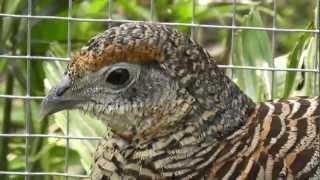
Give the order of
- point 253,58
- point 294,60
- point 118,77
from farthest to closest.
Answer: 1. point 253,58
2. point 294,60
3. point 118,77

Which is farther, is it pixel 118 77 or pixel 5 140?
pixel 5 140

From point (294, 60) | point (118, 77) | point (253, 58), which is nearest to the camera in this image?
point (118, 77)

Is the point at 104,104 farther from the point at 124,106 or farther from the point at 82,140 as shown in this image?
the point at 82,140

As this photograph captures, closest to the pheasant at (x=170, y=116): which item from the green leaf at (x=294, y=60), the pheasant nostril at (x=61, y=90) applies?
the pheasant nostril at (x=61, y=90)

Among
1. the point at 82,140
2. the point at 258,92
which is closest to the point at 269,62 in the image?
the point at 258,92

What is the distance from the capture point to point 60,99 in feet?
6.50

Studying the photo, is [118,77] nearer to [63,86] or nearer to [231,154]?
[63,86]

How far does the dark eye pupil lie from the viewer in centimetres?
194

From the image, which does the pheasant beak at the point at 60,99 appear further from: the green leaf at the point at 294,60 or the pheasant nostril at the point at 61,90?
the green leaf at the point at 294,60

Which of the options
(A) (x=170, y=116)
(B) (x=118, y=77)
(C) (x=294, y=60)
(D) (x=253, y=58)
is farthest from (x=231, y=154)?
(D) (x=253, y=58)

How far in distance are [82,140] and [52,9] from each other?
0.38m

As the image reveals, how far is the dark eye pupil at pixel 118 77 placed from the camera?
1938mm

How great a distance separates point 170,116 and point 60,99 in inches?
8.8

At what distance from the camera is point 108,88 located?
195 cm
